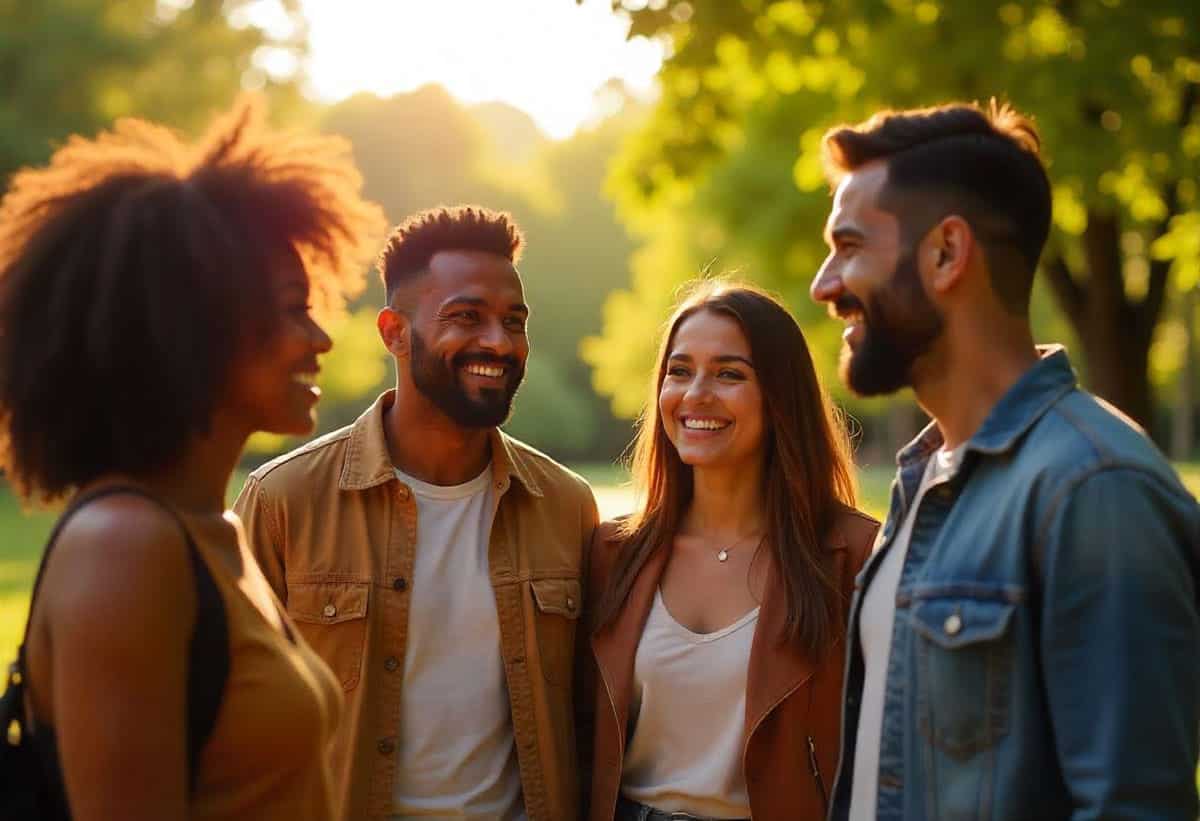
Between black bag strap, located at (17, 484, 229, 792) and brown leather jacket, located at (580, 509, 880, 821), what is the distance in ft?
6.54

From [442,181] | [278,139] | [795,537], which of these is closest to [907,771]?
[795,537]

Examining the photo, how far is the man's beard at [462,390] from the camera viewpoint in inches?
171

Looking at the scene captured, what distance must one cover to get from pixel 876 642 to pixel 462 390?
5.92 feet

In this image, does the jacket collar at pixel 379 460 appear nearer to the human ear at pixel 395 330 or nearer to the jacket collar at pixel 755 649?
the human ear at pixel 395 330

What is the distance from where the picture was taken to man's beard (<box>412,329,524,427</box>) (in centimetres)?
436

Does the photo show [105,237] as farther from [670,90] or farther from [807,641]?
[670,90]

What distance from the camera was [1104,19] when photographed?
8.93 meters

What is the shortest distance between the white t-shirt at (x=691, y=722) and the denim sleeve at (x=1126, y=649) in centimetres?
164

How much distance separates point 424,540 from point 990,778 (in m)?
2.19

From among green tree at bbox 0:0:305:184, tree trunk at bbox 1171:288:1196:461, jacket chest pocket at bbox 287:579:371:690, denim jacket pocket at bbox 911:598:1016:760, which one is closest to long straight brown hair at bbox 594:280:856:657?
jacket chest pocket at bbox 287:579:371:690

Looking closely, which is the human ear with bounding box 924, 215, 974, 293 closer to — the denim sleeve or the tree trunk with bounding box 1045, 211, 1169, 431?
the denim sleeve

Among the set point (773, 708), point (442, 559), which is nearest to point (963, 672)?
point (773, 708)

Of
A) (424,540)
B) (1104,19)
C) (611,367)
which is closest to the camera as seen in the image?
(424,540)

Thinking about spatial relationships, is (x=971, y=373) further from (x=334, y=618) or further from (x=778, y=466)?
(x=334, y=618)
